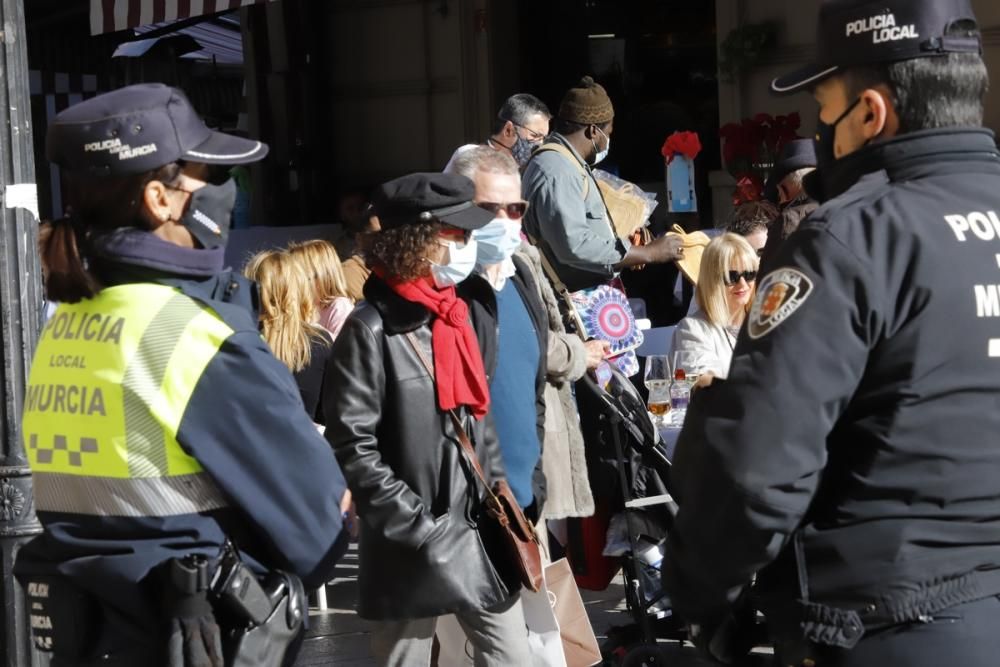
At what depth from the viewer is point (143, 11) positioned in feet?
34.1

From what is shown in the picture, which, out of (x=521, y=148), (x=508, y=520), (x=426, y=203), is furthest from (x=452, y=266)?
(x=521, y=148)

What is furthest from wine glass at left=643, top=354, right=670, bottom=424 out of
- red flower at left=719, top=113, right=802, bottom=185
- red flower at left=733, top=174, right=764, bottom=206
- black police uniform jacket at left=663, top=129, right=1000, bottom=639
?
black police uniform jacket at left=663, top=129, right=1000, bottom=639

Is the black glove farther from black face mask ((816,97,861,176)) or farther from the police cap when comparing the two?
the police cap

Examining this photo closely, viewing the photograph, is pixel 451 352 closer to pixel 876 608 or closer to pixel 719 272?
pixel 876 608

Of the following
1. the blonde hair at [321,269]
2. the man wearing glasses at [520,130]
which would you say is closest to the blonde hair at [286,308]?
the blonde hair at [321,269]

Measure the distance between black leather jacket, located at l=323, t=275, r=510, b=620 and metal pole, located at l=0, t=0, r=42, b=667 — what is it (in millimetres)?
1191

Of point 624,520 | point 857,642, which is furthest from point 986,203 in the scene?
point 624,520

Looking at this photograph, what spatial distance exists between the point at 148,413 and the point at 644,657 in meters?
3.25

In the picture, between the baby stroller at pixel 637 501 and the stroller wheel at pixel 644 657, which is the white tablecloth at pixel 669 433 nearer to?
the baby stroller at pixel 637 501

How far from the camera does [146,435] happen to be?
9.47 ft

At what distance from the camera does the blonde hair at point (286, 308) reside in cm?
675

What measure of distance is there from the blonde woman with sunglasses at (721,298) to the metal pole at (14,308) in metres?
2.76

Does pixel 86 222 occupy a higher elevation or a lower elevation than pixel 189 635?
higher

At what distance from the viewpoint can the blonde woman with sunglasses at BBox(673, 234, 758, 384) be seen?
21.1ft
